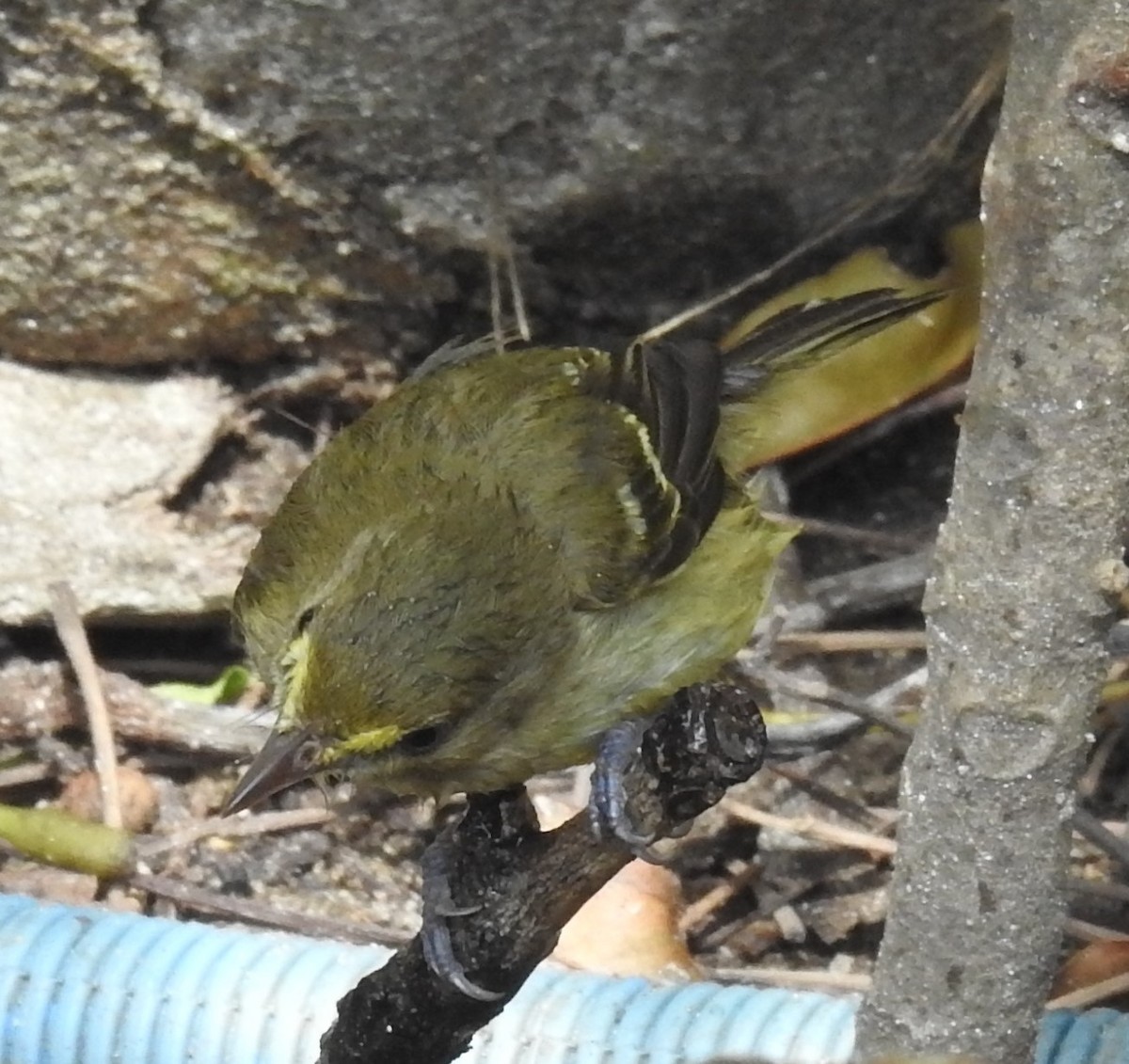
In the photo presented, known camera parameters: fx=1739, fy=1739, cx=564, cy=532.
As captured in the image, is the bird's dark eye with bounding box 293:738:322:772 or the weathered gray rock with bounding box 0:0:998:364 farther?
the weathered gray rock with bounding box 0:0:998:364

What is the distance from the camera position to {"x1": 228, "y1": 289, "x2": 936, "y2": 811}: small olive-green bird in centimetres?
155

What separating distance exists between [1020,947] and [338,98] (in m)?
1.43

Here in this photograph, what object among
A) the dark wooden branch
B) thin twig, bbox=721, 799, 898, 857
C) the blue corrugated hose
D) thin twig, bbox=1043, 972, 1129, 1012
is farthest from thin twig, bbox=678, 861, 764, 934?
the dark wooden branch

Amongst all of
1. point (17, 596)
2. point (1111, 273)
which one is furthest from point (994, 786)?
Answer: point (17, 596)

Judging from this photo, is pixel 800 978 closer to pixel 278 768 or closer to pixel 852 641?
pixel 852 641

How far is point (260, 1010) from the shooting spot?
1.91m

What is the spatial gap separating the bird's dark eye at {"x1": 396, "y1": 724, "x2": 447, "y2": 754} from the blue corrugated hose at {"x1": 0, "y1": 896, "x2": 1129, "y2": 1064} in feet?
1.48

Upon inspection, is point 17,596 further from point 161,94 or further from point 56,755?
point 161,94

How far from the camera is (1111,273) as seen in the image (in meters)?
1.19

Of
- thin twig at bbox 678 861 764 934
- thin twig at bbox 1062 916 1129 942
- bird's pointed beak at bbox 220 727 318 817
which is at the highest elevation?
bird's pointed beak at bbox 220 727 318 817

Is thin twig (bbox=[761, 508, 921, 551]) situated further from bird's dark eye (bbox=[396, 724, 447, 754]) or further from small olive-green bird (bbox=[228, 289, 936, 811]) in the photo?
bird's dark eye (bbox=[396, 724, 447, 754])

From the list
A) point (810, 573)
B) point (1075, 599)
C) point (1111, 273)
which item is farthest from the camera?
point (810, 573)

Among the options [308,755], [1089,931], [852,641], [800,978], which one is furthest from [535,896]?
[852,641]

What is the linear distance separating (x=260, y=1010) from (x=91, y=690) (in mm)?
709
